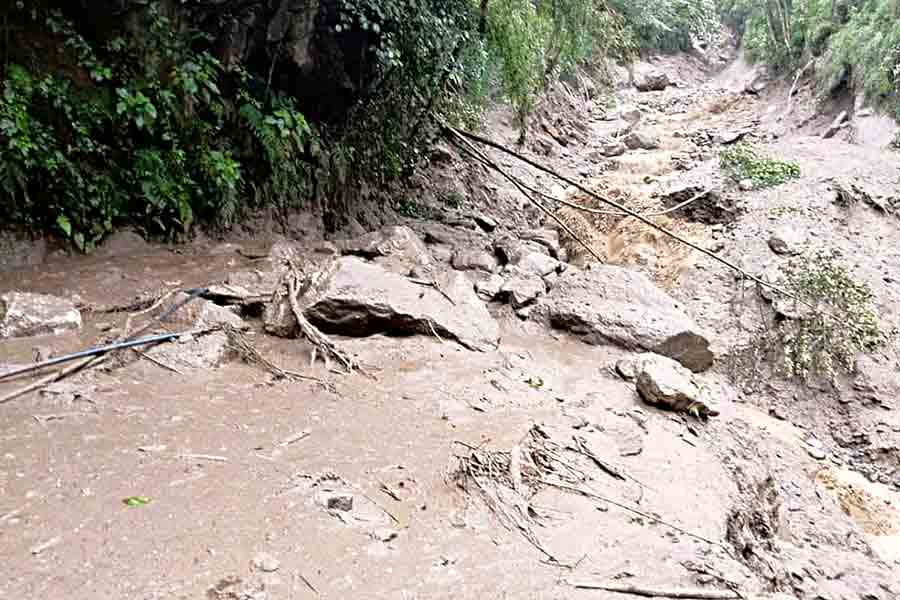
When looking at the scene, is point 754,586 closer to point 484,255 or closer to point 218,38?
point 484,255

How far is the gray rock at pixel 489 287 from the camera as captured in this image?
6016mm

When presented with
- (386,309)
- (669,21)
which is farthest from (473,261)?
(669,21)

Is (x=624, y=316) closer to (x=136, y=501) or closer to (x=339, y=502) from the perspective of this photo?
(x=339, y=502)

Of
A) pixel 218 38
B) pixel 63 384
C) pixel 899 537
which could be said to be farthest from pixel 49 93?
pixel 899 537

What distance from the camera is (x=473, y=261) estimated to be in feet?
21.8

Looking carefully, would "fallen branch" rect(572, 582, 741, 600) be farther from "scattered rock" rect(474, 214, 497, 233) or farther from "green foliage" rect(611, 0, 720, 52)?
"green foliage" rect(611, 0, 720, 52)

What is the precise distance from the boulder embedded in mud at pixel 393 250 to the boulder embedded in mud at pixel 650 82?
15391 mm

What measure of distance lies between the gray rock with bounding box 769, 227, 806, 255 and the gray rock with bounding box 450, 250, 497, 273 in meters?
3.51

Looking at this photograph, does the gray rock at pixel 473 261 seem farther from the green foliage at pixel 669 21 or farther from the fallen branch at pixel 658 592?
the green foliage at pixel 669 21

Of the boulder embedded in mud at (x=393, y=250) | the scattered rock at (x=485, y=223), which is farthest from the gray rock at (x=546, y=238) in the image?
the boulder embedded in mud at (x=393, y=250)

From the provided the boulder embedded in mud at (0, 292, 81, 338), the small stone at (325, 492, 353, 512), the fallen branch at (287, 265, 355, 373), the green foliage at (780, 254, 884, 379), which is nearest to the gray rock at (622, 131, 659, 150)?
the green foliage at (780, 254, 884, 379)

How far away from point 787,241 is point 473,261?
395cm

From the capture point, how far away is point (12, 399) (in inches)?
112

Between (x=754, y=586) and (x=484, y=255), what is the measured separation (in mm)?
4851
